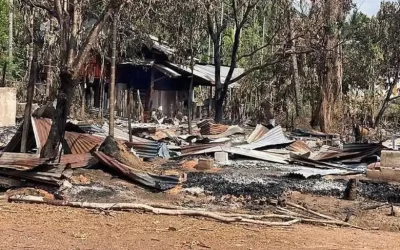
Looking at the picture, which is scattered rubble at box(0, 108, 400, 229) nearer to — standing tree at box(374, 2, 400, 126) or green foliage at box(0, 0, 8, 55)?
standing tree at box(374, 2, 400, 126)

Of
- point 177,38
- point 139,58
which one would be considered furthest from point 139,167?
point 139,58

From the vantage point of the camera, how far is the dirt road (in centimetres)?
697

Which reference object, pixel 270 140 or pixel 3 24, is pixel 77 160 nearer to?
pixel 270 140

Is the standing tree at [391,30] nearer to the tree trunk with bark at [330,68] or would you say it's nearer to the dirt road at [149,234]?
the tree trunk with bark at [330,68]

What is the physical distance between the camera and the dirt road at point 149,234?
274 inches

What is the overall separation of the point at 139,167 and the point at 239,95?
1913cm

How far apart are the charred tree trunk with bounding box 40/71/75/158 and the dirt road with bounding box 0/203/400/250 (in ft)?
8.24

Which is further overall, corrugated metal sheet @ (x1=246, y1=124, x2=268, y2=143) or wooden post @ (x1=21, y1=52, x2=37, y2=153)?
corrugated metal sheet @ (x1=246, y1=124, x2=268, y2=143)

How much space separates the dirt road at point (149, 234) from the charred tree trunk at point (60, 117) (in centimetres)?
251

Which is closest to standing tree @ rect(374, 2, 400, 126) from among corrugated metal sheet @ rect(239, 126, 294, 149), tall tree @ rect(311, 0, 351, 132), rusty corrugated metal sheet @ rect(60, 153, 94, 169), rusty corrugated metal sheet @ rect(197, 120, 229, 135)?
tall tree @ rect(311, 0, 351, 132)

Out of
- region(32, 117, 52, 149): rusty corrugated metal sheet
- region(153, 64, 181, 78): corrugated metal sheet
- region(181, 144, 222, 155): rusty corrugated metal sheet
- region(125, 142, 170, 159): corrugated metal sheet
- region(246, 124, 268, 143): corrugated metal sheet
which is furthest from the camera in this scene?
region(153, 64, 181, 78): corrugated metal sheet

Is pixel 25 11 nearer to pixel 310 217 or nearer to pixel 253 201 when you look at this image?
pixel 253 201

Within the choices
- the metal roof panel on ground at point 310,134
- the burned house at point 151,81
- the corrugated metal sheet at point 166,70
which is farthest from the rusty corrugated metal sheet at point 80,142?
the corrugated metal sheet at point 166,70

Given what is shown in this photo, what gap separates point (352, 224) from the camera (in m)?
8.67
